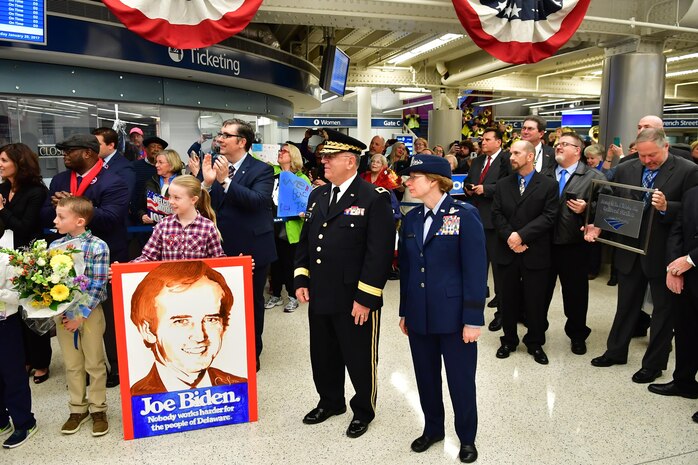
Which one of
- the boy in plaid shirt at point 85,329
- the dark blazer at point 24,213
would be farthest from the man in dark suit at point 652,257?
the dark blazer at point 24,213

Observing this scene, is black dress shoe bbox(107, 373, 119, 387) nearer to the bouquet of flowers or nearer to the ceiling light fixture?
the bouquet of flowers

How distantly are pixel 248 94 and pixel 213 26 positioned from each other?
298 cm

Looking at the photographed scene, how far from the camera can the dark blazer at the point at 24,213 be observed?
3588 millimetres

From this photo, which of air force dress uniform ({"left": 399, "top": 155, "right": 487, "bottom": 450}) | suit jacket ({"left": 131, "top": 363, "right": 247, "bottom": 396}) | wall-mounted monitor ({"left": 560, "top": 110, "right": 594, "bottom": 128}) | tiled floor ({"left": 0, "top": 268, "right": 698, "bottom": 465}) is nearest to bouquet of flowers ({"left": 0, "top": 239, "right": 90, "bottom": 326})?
suit jacket ({"left": 131, "top": 363, "right": 247, "bottom": 396})

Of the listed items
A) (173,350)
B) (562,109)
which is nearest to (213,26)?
(173,350)

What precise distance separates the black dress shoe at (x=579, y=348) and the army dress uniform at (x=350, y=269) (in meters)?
2.10

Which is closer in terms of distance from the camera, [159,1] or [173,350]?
[173,350]

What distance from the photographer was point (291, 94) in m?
8.02

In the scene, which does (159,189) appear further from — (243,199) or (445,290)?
(445,290)

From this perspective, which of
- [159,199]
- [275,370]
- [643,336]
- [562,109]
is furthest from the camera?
[562,109]

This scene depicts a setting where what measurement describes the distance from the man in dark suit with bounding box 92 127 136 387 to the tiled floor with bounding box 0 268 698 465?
0.61 ft

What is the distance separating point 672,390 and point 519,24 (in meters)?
3.43

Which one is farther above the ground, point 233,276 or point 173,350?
point 233,276

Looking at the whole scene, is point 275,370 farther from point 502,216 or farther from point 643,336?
point 643,336
